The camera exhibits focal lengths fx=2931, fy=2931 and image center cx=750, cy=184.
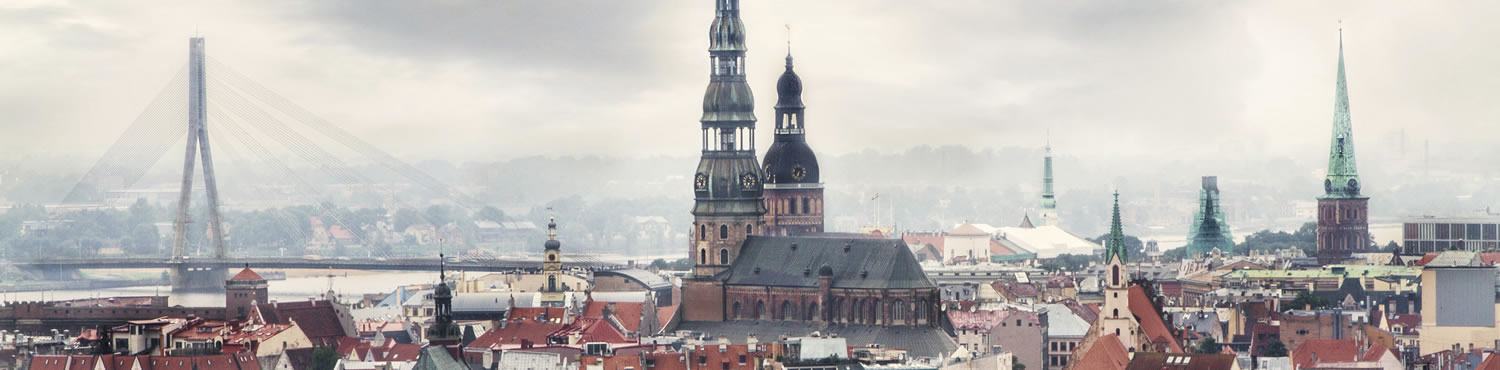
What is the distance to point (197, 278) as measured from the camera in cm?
9531

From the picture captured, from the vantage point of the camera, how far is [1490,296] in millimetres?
59438

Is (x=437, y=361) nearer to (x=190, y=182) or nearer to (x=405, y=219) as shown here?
(x=190, y=182)

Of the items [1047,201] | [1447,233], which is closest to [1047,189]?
[1047,201]

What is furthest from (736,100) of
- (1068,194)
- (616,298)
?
(1068,194)

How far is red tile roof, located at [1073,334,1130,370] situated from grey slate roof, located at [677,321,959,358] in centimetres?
226

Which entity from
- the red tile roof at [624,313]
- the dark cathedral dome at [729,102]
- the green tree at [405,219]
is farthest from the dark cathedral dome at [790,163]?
the green tree at [405,219]

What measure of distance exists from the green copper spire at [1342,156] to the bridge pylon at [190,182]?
37.1m

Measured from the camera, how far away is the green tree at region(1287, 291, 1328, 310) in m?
67.9

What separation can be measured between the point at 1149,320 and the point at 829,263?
18.9ft

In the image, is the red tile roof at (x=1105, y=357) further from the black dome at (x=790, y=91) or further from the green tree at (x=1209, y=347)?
the black dome at (x=790, y=91)

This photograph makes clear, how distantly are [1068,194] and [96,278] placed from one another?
73.5 m

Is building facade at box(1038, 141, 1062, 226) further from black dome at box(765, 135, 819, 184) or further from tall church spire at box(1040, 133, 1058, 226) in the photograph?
black dome at box(765, 135, 819, 184)

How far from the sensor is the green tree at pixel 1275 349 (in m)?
55.2

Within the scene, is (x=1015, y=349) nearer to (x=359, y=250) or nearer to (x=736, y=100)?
(x=736, y=100)
